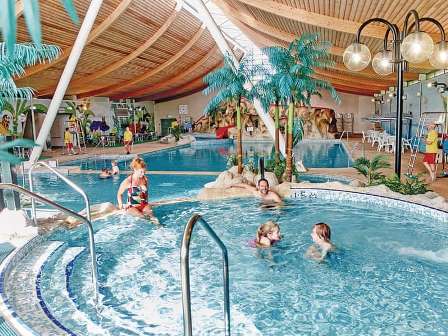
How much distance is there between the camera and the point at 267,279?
4746 millimetres

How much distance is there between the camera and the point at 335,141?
23109 mm

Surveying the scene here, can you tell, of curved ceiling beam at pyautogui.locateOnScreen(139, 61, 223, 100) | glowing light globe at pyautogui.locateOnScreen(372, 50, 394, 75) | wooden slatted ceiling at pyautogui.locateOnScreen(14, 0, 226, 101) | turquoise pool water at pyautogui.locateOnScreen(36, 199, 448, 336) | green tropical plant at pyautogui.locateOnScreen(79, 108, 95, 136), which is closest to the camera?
turquoise pool water at pyautogui.locateOnScreen(36, 199, 448, 336)

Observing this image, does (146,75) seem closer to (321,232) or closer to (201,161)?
(201,161)

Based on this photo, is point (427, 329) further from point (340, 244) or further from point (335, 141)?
point (335, 141)

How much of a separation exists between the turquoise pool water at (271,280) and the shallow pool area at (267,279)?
1cm

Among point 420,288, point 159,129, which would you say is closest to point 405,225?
point 420,288

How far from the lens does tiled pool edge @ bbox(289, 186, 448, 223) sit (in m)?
6.46

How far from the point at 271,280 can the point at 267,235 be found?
94 centimetres

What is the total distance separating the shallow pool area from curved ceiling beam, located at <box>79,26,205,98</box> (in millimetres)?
12974

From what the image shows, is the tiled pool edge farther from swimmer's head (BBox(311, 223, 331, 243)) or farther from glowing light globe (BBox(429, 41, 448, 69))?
glowing light globe (BBox(429, 41, 448, 69))

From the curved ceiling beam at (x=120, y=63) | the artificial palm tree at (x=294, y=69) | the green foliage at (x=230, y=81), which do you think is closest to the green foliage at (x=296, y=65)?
the artificial palm tree at (x=294, y=69)

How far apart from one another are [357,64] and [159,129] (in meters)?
30.2

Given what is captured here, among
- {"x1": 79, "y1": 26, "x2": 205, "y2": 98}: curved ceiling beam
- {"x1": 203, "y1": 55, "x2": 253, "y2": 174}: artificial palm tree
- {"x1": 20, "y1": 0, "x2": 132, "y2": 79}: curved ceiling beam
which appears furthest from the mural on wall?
{"x1": 203, "y1": 55, "x2": 253, "y2": 174}: artificial palm tree

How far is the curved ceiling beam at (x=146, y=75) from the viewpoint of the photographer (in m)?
18.4
